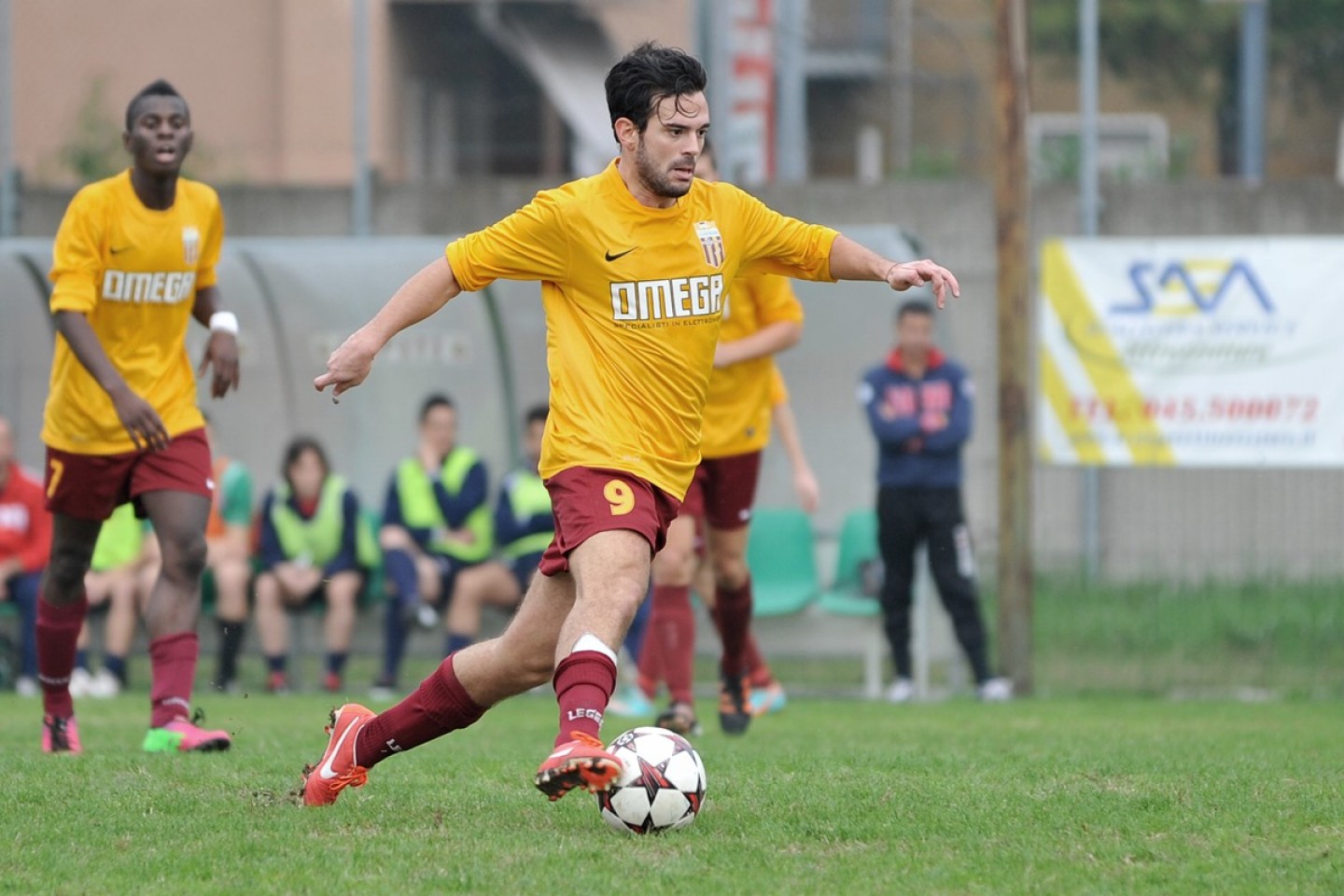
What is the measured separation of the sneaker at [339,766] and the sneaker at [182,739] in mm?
1633

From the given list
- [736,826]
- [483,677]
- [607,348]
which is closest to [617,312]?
[607,348]

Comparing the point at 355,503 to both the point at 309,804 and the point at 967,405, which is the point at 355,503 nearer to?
the point at 967,405

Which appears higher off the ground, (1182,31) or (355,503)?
(1182,31)

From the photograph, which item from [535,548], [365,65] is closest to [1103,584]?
[535,548]

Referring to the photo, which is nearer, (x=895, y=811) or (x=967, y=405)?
(x=895, y=811)

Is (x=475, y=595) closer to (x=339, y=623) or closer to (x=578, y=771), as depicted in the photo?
(x=339, y=623)

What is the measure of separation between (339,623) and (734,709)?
4.86 metres

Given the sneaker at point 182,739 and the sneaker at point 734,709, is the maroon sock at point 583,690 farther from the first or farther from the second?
the sneaker at point 734,709

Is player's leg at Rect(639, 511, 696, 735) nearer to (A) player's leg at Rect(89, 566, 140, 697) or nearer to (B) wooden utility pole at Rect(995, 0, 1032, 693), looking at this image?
(B) wooden utility pole at Rect(995, 0, 1032, 693)

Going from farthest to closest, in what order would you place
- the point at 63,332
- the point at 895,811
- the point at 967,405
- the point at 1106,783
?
the point at 967,405
the point at 63,332
the point at 1106,783
the point at 895,811

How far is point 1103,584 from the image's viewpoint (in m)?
13.6

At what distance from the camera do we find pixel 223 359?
7.39m

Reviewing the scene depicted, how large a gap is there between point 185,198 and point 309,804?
112 inches

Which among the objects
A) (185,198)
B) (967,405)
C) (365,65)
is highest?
(365,65)
